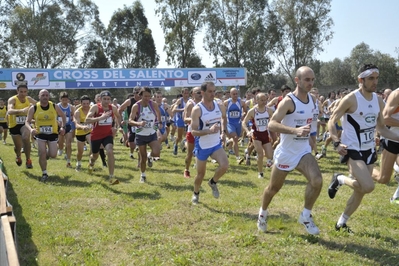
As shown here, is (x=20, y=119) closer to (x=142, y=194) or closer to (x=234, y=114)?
(x=142, y=194)

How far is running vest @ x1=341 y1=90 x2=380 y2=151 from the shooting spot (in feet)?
16.6

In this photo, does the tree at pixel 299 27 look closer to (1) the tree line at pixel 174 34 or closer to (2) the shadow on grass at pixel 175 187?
(1) the tree line at pixel 174 34

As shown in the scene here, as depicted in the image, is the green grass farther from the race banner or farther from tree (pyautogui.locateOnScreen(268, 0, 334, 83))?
tree (pyautogui.locateOnScreen(268, 0, 334, 83))

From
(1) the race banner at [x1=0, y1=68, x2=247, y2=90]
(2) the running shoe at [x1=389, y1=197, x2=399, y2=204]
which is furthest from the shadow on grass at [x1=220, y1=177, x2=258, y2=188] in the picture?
(1) the race banner at [x1=0, y1=68, x2=247, y2=90]

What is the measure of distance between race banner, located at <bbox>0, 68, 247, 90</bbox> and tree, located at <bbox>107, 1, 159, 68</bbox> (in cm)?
2298

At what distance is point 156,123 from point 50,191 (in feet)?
8.89

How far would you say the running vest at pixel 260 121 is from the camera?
9086mm

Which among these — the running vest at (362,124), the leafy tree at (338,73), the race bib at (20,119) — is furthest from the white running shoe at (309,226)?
the leafy tree at (338,73)

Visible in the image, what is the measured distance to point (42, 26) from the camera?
134ft

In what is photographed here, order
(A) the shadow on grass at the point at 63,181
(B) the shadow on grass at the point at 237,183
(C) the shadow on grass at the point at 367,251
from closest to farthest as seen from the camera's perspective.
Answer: (C) the shadow on grass at the point at 367,251 → (B) the shadow on grass at the point at 237,183 → (A) the shadow on grass at the point at 63,181

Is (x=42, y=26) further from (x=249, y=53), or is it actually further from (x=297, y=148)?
(x=297, y=148)

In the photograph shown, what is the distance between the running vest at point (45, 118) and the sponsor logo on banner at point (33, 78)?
50.7 feet

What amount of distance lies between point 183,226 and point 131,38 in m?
44.9

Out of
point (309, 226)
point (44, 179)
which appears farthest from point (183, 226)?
point (44, 179)
